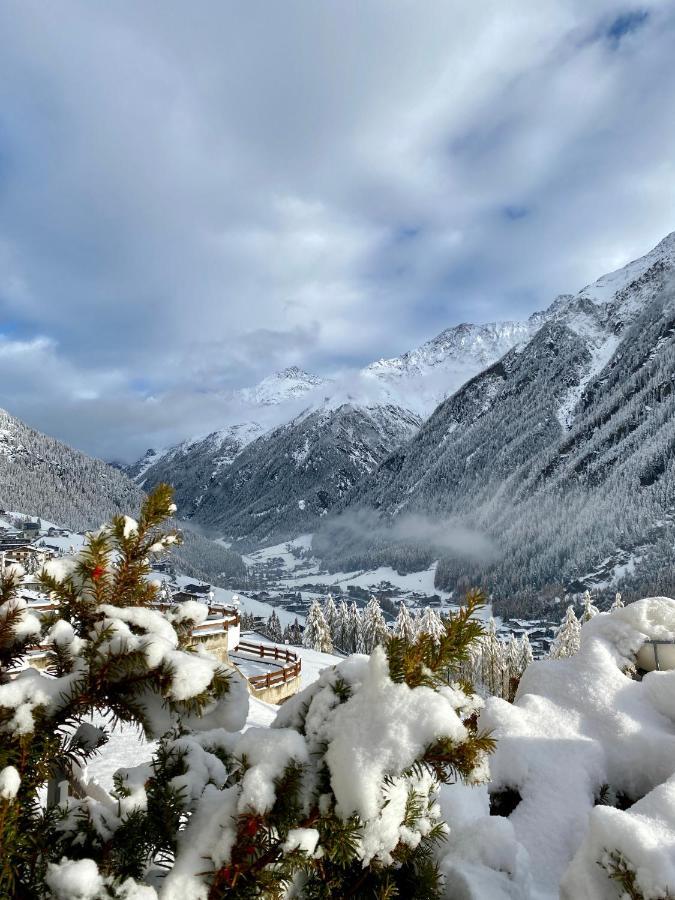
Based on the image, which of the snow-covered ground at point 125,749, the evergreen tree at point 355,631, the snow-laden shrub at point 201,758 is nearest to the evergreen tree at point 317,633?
the evergreen tree at point 355,631

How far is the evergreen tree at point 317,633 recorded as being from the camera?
59.0m

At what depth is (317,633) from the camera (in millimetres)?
60406

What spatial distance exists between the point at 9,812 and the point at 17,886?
53 centimetres

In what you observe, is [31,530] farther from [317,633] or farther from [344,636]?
[317,633]

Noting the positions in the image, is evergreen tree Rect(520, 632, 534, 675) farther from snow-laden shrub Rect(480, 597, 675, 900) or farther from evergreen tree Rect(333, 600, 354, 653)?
snow-laden shrub Rect(480, 597, 675, 900)

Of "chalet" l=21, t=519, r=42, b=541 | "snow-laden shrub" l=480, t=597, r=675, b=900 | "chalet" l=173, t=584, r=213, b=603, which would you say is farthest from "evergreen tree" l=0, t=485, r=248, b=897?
"chalet" l=21, t=519, r=42, b=541

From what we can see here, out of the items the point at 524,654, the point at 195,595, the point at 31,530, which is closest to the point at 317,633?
the point at 524,654

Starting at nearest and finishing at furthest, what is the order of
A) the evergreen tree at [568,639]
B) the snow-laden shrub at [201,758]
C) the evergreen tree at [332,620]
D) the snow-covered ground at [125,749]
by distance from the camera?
the snow-laden shrub at [201,758]
the snow-covered ground at [125,749]
the evergreen tree at [568,639]
the evergreen tree at [332,620]

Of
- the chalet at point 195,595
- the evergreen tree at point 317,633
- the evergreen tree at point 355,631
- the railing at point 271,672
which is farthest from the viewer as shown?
the evergreen tree at point 355,631

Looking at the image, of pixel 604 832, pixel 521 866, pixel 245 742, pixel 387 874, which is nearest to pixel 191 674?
pixel 245 742

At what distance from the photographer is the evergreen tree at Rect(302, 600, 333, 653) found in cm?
5900

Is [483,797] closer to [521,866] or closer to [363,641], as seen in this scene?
[521,866]

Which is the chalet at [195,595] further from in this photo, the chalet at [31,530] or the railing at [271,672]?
the chalet at [31,530]

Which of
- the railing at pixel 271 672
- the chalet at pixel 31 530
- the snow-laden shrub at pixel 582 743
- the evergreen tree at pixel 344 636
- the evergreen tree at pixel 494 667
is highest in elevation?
the chalet at pixel 31 530
